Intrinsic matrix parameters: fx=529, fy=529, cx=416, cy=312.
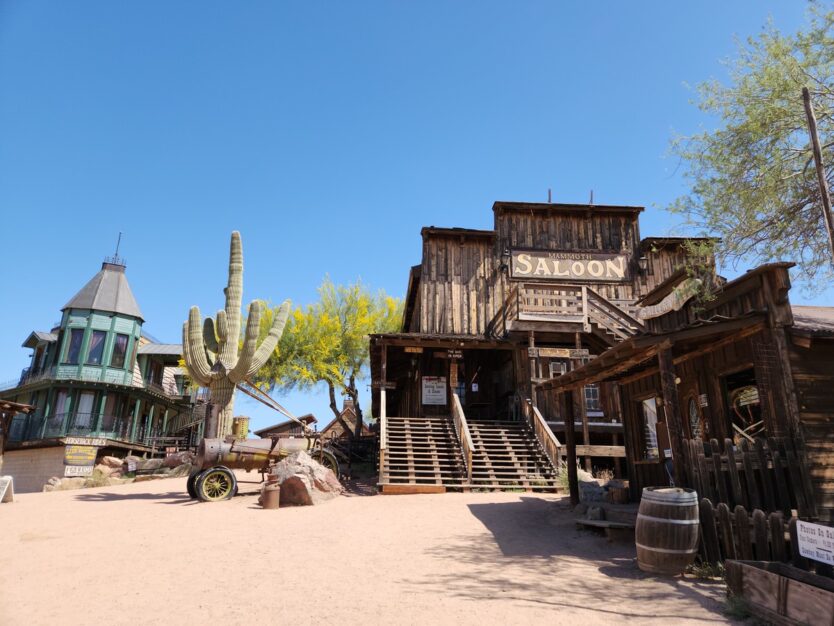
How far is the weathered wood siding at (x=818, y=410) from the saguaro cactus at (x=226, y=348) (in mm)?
13475

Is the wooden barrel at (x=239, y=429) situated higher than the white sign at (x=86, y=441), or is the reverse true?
the wooden barrel at (x=239, y=429)

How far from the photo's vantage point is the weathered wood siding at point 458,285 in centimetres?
2039

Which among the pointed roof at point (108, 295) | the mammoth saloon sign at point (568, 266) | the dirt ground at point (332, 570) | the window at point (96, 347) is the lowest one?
the dirt ground at point (332, 570)

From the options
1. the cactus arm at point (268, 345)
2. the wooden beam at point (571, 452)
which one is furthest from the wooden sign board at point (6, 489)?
the wooden beam at point (571, 452)

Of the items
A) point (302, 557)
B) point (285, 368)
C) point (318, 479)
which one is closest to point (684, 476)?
point (302, 557)

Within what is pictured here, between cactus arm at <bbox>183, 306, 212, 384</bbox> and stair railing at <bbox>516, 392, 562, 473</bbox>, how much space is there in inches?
395

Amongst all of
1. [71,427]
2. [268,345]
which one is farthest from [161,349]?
[268,345]

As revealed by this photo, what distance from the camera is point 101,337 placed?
98.7 feet

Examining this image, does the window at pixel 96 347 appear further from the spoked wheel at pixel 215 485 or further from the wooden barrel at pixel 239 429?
the spoked wheel at pixel 215 485

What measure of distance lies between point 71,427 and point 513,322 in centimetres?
2489

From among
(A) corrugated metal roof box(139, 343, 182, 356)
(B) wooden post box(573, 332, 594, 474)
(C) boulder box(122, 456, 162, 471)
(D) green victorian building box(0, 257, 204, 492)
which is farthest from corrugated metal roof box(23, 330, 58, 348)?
(B) wooden post box(573, 332, 594, 474)

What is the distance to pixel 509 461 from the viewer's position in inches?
574

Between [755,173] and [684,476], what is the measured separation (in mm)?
5765

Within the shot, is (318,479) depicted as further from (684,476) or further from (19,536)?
(684,476)
